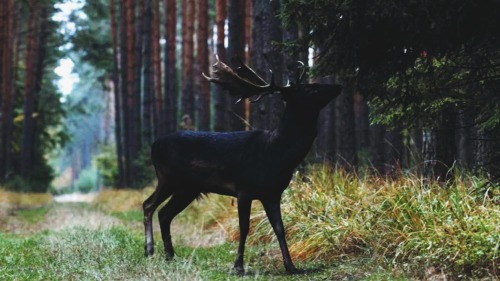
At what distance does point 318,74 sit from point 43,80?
2719 cm

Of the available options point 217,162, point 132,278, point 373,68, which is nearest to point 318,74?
point 373,68

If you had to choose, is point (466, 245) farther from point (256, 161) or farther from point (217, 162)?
point (217, 162)

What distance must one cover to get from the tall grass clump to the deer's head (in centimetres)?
143

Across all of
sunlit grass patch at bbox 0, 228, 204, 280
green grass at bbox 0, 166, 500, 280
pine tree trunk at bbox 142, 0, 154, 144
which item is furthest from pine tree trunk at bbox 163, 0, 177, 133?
sunlit grass patch at bbox 0, 228, 204, 280

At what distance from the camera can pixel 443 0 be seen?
4.85m

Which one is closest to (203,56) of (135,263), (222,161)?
(222,161)

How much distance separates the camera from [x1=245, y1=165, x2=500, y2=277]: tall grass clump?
5.27 m

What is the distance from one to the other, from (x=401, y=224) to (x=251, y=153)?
5.45ft

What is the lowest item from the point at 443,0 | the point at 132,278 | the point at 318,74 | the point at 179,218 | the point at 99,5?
the point at 179,218

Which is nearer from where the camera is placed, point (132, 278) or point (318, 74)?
point (132, 278)

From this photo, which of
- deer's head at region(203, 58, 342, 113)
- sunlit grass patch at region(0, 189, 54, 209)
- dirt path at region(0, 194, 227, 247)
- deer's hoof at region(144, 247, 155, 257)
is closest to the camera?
deer's head at region(203, 58, 342, 113)

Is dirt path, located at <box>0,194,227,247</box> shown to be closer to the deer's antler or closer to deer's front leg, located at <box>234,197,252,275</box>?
deer's front leg, located at <box>234,197,252,275</box>

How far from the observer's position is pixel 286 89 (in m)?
6.01

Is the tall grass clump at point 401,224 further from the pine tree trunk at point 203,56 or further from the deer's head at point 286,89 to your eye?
the pine tree trunk at point 203,56
